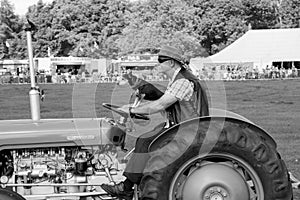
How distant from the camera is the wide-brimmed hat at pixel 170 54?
4777 millimetres

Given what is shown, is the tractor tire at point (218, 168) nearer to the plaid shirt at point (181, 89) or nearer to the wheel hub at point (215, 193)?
the wheel hub at point (215, 193)

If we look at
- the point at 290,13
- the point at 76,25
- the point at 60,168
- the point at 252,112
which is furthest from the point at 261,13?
the point at 60,168

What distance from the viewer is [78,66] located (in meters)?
62.4

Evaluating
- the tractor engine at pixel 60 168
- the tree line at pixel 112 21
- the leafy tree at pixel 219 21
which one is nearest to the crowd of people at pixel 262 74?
the tree line at pixel 112 21

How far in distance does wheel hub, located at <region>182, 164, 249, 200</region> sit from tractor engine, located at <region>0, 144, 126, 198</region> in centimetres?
101

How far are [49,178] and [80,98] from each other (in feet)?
3.64

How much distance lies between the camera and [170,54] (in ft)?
15.7

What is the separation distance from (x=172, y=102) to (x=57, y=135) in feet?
4.37

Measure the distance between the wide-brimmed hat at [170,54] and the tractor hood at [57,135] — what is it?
2.98 ft

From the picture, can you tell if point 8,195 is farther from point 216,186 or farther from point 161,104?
point 216,186

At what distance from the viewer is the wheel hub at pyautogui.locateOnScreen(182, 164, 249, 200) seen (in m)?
4.55

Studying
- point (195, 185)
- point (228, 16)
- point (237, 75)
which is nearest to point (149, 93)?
point (195, 185)

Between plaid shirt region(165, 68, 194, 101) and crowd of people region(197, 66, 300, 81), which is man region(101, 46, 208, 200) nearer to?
plaid shirt region(165, 68, 194, 101)

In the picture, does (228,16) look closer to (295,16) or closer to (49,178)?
(295,16)
